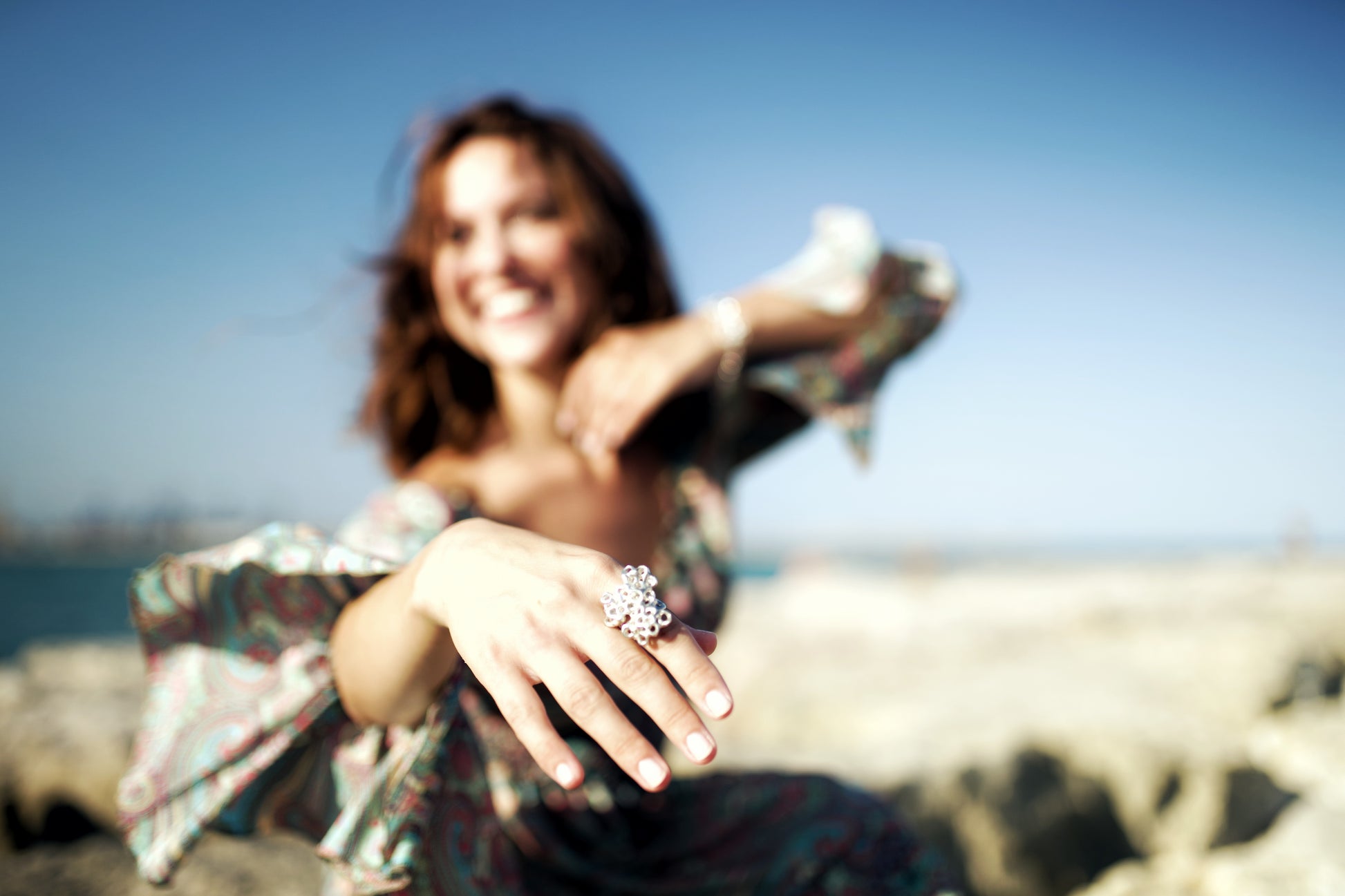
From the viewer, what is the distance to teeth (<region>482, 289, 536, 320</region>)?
1.88 m

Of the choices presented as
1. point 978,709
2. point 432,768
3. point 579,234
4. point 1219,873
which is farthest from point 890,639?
point 432,768

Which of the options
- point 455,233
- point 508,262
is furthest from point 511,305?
point 455,233

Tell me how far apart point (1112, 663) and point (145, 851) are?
477 cm

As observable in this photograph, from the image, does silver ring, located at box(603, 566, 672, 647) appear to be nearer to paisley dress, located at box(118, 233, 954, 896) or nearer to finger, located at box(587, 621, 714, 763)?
finger, located at box(587, 621, 714, 763)

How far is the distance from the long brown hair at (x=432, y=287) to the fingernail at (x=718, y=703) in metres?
1.46

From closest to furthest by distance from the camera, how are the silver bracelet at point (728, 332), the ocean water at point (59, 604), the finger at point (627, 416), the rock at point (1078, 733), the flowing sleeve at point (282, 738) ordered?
the flowing sleeve at point (282, 738) → the finger at point (627, 416) → the silver bracelet at point (728, 332) → the rock at point (1078, 733) → the ocean water at point (59, 604)

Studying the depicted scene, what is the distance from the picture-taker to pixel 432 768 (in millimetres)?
1102

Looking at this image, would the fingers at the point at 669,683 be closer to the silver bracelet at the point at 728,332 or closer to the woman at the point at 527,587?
the woman at the point at 527,587

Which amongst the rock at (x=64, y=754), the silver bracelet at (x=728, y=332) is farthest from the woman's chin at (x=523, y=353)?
the rock at (x=64, y=754)

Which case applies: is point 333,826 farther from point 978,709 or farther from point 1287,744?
point 1287,744

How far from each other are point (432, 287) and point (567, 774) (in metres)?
1.69

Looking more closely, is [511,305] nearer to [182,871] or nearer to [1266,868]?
[182,871]

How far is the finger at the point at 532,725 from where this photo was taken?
30.6 inches

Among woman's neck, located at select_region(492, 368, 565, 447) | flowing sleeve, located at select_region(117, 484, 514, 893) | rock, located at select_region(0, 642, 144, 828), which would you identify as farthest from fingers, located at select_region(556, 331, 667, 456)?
rock, located at select_region(0, 642, 144, 828)
